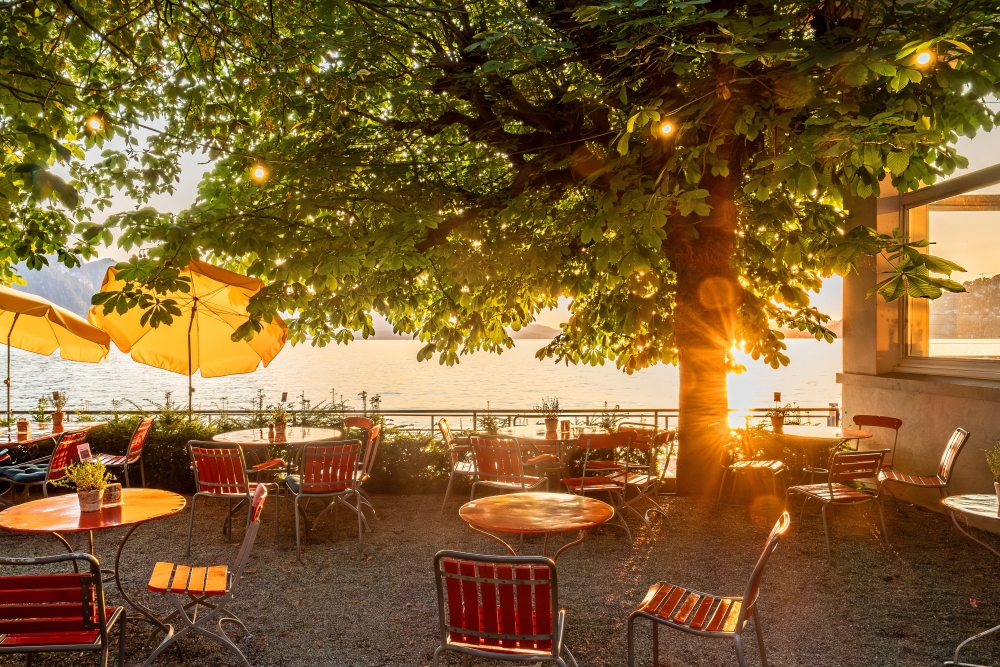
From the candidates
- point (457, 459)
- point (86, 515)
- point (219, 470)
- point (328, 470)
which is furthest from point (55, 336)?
point (86, 515)

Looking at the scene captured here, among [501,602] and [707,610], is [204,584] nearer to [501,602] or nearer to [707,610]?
[501,602]

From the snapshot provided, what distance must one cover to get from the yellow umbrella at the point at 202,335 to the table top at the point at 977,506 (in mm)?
6729

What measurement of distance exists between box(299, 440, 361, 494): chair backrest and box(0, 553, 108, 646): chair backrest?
10.5ft

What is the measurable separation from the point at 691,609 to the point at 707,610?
3.2 inches

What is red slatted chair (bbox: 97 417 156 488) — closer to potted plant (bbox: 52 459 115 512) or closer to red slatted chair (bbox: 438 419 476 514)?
red slatted chair (bbox: 438 419 476 514)

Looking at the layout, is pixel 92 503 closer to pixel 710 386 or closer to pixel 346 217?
pixel 346 217

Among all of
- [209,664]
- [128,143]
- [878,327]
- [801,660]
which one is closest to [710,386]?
[878,327]

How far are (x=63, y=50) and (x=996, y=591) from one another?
9.39 meters

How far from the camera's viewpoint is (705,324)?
25.9 ft

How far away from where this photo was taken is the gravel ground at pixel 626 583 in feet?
13.9

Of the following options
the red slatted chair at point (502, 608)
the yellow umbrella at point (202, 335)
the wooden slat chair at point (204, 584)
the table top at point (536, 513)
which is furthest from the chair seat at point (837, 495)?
the yellow umbrella at point (202, 335)

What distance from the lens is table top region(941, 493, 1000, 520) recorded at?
4.27 metres

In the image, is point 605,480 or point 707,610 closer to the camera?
point 707,610

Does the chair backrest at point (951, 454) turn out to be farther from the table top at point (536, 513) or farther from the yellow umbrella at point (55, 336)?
the yellow umbrella at point (55, 336)
